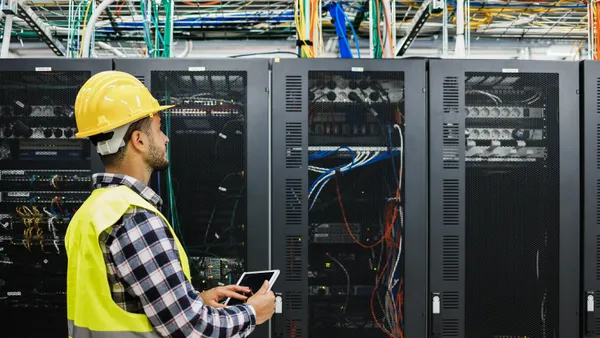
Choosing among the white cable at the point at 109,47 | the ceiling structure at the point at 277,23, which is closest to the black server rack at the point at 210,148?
the ceiling structure at the point at 277,23

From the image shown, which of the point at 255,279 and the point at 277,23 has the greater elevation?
the point at 277,23

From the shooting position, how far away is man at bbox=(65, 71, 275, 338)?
1062mm

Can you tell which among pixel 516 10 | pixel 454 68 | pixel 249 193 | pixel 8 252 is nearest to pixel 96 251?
pixel 249 193

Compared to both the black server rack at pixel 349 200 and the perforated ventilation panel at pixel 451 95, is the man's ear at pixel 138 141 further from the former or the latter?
the perforated ventilation panel at pixel 451 95

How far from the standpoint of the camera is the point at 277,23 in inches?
140

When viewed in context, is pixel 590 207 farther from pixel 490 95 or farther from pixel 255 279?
pixel 255 279

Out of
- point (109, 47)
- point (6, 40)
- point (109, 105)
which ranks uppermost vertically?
point (109, 47)

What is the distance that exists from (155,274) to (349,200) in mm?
1293

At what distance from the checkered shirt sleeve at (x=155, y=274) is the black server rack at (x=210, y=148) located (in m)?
1.11

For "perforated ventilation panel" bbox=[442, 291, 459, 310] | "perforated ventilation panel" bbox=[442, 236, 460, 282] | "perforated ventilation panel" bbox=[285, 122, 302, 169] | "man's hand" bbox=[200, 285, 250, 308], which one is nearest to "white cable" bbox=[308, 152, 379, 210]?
"perforated ventilation panel" bbox=[285, 122, 302, 169]

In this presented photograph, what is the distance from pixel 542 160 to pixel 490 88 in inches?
16.8

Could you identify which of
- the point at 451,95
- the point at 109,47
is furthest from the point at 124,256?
the point at 109,47

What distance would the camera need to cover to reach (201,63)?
87.4 inches

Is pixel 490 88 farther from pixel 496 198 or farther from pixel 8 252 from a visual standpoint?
pixel 8 252
